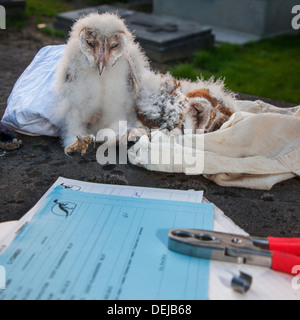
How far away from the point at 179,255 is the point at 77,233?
284 mm

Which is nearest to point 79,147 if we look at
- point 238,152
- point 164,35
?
point 238,152

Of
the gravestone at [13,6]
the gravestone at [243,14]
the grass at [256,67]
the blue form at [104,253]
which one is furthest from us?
the gravestone at [13,6]

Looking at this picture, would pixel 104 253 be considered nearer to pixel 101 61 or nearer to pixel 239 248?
pixel 239 248

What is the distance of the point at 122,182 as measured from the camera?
1.39 metres

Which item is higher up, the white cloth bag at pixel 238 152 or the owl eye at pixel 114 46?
the owl eye at pixel 114 46

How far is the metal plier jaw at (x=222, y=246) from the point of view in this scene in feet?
3.17

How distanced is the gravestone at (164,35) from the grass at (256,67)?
0.44ft

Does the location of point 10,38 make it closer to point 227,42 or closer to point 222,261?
point 227,42

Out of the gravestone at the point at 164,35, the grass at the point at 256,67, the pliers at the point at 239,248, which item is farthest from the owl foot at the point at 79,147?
the gravestone at the point at 164,35

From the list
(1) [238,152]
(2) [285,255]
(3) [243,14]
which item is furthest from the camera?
(3) [243,14]

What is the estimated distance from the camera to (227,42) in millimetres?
4570

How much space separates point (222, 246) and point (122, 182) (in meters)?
0.51

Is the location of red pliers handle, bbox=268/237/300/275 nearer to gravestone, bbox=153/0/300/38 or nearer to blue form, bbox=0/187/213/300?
blue form, bbox=0/187/213/300

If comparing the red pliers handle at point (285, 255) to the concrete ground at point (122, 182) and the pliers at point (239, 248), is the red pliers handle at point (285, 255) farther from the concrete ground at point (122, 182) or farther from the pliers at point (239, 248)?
the concrete ground at point (122, 182)
